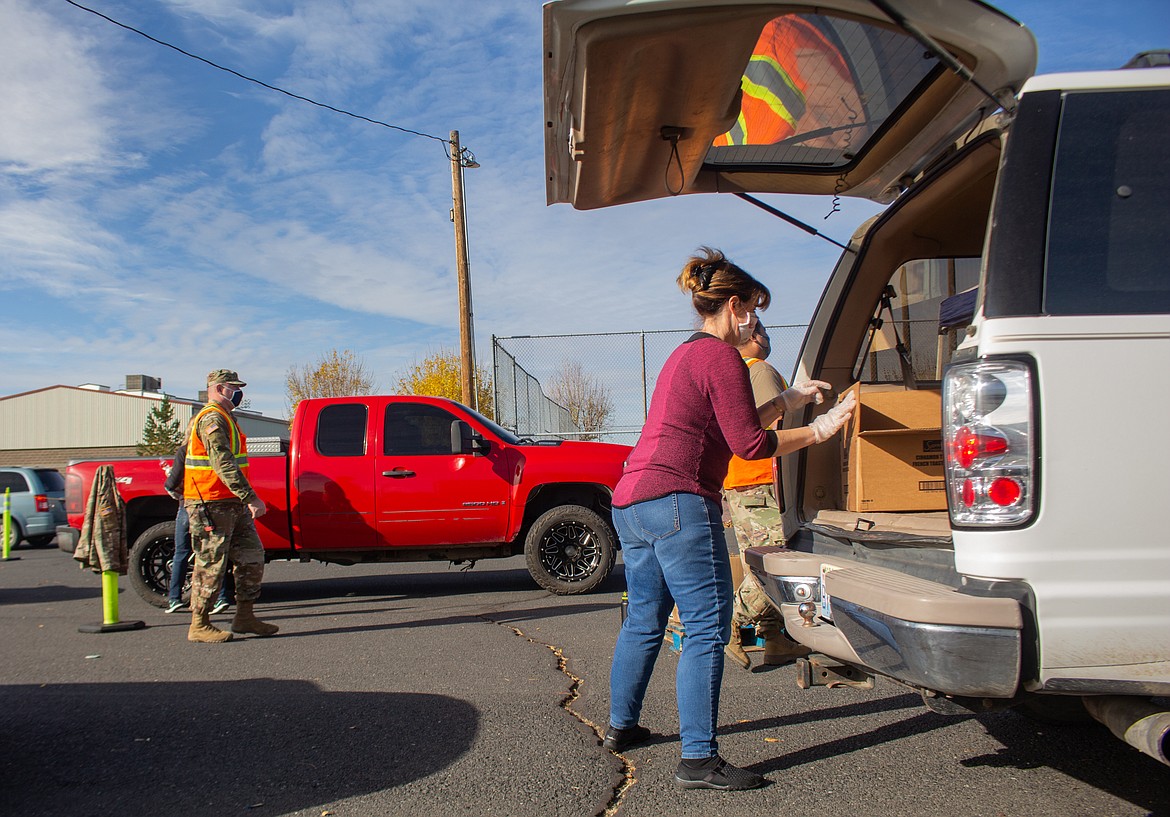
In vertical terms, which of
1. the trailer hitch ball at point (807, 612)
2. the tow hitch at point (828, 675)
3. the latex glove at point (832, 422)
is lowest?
the tow hitch at point (828, 675)

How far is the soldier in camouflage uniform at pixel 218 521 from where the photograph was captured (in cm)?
641

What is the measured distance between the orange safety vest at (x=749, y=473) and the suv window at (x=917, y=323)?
487 millimetres

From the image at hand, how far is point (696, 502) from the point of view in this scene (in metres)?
3.29

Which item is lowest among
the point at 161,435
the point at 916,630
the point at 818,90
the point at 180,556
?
the point at 180,556

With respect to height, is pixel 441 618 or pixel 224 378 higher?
pixel 224 378

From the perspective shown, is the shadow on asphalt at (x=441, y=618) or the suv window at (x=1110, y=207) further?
the shadow on asphalt at (x=441, y=618)

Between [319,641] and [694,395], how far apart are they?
162 inches

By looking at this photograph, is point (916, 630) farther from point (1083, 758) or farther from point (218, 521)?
point (218, 521)

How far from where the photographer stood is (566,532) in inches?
320

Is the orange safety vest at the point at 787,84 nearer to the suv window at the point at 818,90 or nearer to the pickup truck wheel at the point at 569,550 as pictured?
the suv window at the point at 818,90

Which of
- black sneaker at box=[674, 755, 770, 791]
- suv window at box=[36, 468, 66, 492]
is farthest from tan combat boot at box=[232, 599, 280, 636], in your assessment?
suv window at box=[36, 468, 66, 492]

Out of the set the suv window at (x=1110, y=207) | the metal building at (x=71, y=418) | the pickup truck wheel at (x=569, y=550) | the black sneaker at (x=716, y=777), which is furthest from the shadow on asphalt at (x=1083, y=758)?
the metal building at (x=71, y=418)

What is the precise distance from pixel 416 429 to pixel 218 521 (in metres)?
2.17

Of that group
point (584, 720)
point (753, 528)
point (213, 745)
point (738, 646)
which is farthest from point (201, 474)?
point (753, 528)
